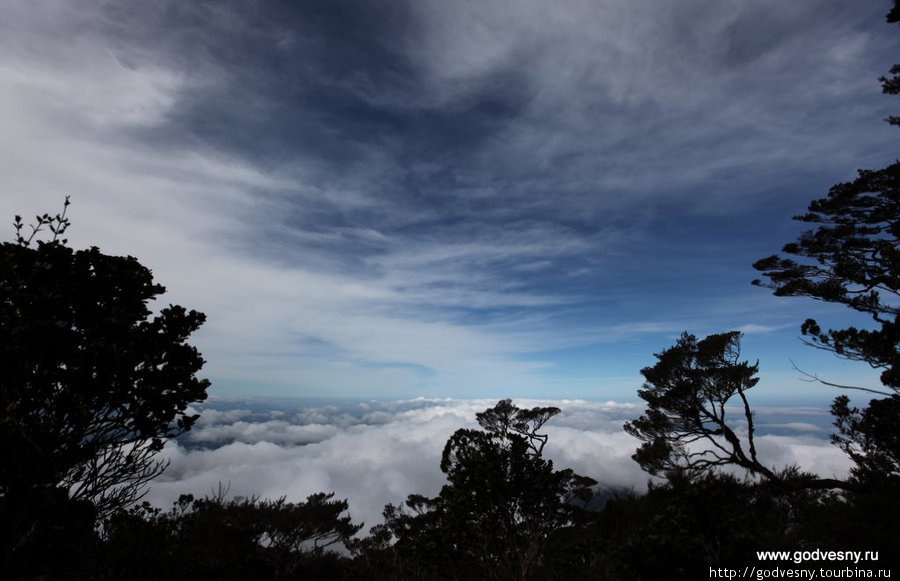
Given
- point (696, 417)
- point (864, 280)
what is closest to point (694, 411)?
point (696, 417)

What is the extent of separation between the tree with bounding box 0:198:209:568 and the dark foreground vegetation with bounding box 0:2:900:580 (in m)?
0.04

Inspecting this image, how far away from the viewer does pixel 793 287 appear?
14062 millimetres

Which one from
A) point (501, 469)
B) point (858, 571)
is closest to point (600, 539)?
point (501, 469)

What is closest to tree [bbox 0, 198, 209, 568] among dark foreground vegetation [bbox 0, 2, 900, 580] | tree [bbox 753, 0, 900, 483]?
dark foreground vegetation [bbox 0, 2, 900, 580]

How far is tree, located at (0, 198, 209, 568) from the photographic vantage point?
7.60 m

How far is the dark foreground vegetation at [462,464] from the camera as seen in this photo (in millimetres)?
7574

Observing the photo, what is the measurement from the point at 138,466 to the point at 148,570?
23.3 ft

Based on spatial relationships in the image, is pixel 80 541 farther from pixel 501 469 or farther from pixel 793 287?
pixel 793 287

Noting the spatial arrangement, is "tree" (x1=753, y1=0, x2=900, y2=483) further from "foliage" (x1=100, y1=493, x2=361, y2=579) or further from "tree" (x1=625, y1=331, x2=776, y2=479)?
"foliage" (x1=100, y1=493, x2=361, y2=579)

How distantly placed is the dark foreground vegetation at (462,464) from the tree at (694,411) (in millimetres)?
86

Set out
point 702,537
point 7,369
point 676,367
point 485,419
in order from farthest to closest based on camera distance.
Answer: point 485,419 < point 676,367 < point 7,369 < point 702,537

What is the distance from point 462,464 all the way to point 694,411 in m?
13.1

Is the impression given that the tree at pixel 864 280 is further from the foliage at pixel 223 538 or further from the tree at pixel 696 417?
the foliage at pixel 223 538

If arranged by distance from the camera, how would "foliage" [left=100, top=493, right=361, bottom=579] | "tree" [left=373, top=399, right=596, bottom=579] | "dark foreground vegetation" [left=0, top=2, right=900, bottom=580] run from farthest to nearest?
"tree" [left=373, top=399, right=596, bottom=579] < "foliage" [left=100, top=493, right=361, bottom=579] < "dark foreground vegetation" [left=0, top=2, right=900, bottom=580]
